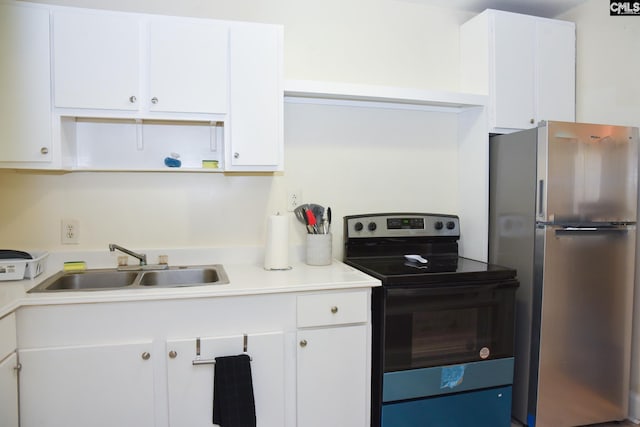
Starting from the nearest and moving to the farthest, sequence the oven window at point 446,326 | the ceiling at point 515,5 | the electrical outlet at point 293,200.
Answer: the oven window at point 446,326, the electrical outlet at point 293,200, the ceiling at point 515,5

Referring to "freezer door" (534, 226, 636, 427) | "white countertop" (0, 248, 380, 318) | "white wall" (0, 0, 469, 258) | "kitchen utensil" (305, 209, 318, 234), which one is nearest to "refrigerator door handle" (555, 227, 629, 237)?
"freezer door" (534, 226, 636, 427)

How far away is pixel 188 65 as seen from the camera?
1.92m

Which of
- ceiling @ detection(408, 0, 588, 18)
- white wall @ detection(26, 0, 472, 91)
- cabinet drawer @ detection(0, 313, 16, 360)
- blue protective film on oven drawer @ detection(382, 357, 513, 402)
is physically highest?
ceiling @ detection(408, 0, 588, 18)

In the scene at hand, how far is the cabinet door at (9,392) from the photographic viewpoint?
56.4 inches

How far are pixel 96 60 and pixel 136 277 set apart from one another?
A: 1022 millimetres

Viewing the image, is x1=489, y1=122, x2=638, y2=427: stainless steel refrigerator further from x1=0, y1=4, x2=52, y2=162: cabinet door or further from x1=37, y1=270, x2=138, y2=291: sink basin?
x1=0, y1=4, x2=52, y2=162: cabinet door

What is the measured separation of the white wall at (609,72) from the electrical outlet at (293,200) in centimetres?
182

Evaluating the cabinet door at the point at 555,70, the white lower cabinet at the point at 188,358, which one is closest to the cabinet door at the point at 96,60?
the white lower cabinet at the point at 188,358

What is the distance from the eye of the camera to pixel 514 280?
2.06 metres

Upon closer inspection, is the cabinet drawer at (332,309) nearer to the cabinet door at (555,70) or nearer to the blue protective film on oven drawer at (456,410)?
the blue protective film on oven drawer at (456,410)

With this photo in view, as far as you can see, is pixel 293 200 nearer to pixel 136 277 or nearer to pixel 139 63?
pixel 136 277

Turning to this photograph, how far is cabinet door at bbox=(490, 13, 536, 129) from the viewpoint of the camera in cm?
238

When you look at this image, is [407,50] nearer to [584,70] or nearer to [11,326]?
[584,70]

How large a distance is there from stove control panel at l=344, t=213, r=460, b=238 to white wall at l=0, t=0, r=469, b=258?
0.11m
